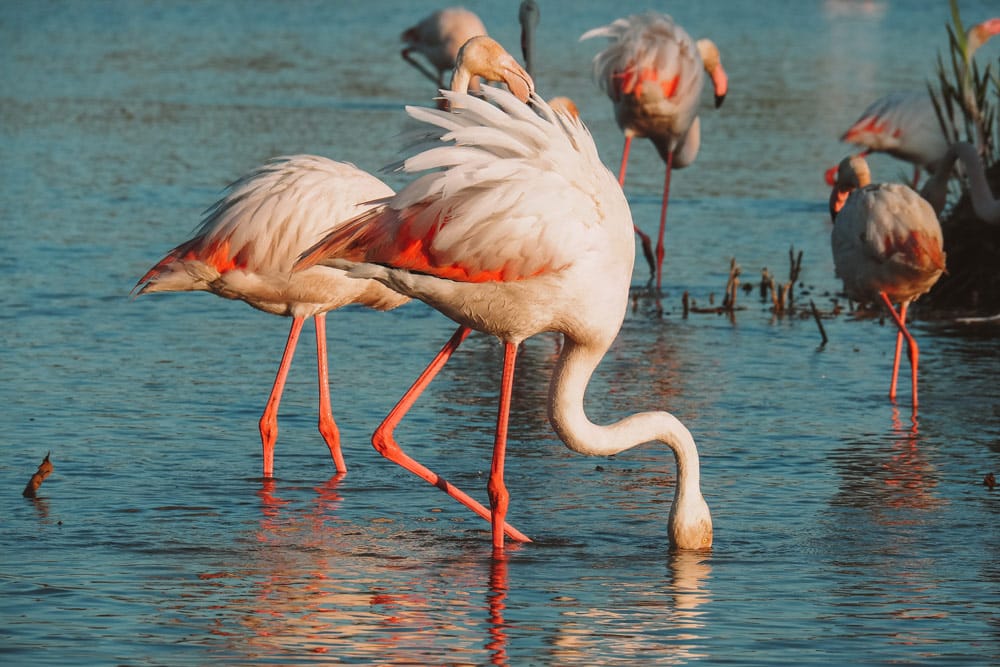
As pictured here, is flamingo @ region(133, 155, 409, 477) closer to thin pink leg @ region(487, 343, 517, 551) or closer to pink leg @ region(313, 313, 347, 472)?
pink leg @ region(313, 313, 347, 472)

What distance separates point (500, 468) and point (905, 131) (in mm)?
8901

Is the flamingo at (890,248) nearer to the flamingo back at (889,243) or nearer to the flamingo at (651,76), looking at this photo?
the flamingo back at (889,243)

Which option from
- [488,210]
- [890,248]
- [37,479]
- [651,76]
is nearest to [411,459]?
[488,210]

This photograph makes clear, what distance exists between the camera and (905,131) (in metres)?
13.6

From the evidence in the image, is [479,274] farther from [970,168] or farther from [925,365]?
[970,168]

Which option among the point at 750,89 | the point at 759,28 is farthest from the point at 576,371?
the point at 759,28

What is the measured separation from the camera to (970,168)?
9.40 meters

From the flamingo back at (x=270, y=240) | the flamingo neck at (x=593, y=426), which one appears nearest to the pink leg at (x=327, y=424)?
the flamingo back at (x=270, y=240)

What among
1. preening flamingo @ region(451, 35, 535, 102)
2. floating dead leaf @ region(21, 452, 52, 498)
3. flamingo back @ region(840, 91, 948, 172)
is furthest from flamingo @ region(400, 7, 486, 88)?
floating dead leaf @ region(21, 452, 52, 498)

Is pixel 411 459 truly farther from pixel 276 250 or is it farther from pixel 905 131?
pixel 905 131

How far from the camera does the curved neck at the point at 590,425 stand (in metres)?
5.45

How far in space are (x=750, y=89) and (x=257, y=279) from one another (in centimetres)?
1486

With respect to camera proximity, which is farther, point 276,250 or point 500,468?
point 276,250

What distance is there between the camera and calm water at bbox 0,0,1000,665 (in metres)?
4.62
